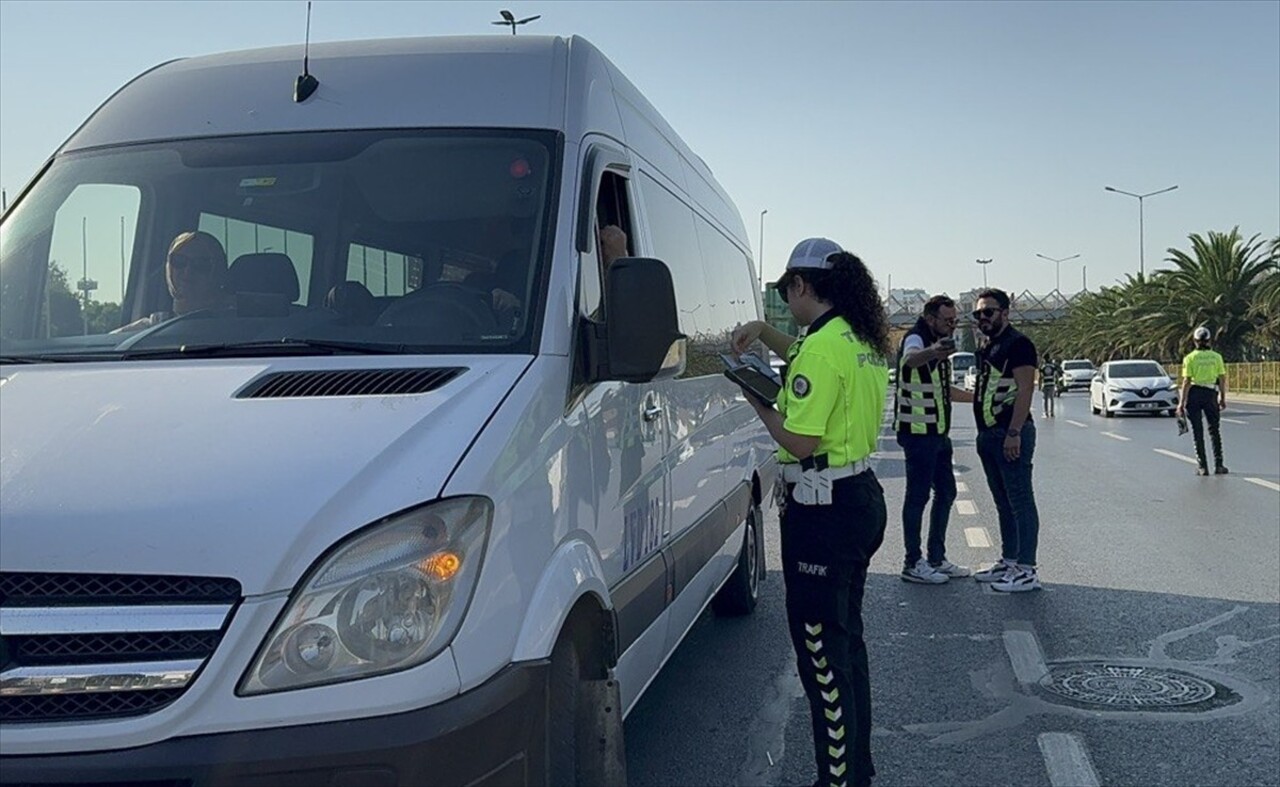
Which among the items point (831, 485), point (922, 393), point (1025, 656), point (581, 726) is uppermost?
point (922, 393)

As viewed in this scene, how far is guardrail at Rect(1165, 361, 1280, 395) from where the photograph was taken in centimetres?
4812

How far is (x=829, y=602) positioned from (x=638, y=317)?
137cm

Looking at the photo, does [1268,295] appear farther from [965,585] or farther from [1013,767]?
[1013,767]

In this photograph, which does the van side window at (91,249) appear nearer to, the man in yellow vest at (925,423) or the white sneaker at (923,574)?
the man in yellow vest at (925,423)

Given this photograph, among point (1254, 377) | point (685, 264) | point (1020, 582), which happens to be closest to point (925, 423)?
point (1020, 582)

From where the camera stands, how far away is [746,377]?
462 centimetres

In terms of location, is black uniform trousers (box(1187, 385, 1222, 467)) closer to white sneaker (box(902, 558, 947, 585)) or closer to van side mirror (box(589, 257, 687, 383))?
white sneaker (box(902, 558, 947, 585))

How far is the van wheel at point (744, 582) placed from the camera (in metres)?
7.96

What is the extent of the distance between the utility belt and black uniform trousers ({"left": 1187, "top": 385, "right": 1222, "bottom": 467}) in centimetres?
1273

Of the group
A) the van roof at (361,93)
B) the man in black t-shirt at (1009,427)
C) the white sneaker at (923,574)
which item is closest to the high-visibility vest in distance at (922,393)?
the man in black t-shirt at (1009,427)

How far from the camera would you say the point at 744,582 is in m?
8.05

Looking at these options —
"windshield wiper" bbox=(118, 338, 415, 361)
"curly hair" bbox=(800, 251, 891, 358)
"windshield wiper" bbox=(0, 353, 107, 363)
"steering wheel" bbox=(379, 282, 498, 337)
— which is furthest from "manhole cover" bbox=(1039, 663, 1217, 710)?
"windshield wiper" bbox=(0, 353, 107, 363)

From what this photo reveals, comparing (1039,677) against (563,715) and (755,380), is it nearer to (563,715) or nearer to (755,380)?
(755,380)

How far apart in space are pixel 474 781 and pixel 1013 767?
2.96 m
